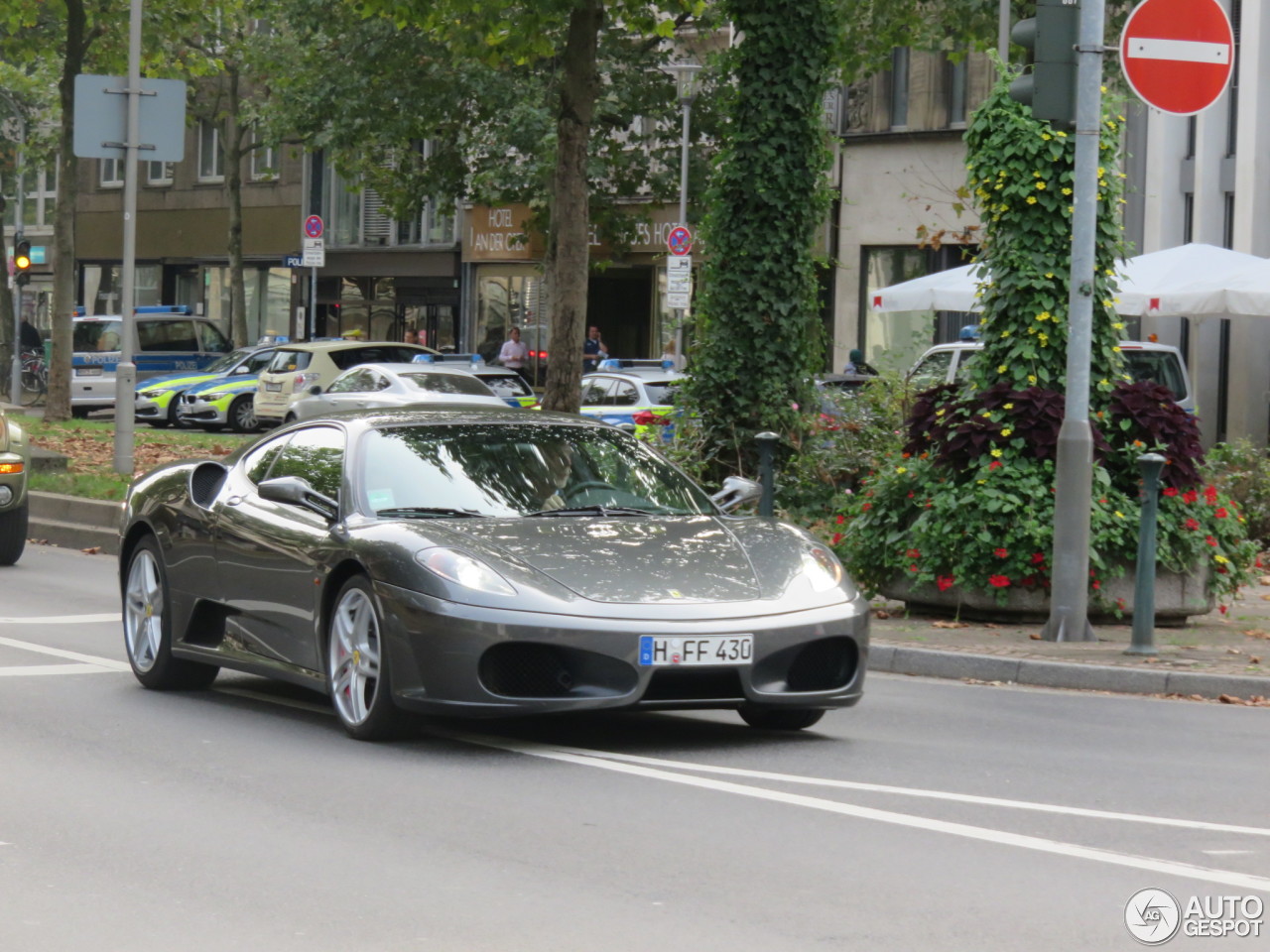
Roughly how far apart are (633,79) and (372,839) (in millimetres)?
32677

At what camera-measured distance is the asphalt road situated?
5336mm

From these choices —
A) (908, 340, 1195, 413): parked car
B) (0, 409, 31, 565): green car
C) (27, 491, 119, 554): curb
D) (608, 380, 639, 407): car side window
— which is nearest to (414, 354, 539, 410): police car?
(608, 380, 639, 407): car side window

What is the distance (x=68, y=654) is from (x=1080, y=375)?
5567 mm

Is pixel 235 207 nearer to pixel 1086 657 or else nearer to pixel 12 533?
pixel 12 533

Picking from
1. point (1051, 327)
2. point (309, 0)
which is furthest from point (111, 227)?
point (1051, 327)

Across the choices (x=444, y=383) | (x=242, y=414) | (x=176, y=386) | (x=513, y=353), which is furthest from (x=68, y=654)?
(x=513, y=353)

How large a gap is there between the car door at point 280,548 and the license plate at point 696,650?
58.3 inches

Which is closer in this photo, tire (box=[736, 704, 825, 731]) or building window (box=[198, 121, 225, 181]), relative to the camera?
tire (box=[736, 704, 825, 731])

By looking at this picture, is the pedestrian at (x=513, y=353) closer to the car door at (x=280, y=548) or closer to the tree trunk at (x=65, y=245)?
the tree trunk at (x=65, y=245)

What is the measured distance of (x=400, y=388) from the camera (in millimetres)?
30328

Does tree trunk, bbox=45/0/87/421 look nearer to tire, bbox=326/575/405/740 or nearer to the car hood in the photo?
tire, bbox=326/575/405/740

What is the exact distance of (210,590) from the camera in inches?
369

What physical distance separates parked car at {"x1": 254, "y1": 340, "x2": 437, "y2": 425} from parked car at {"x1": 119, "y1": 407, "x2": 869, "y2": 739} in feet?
84.5

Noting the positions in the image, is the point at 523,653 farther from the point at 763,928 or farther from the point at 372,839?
the point at 763,928
